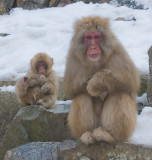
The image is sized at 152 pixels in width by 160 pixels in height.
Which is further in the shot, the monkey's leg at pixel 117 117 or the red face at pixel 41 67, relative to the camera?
the red face at pixel 41 67

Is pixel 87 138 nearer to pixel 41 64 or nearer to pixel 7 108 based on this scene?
pixel 41 64

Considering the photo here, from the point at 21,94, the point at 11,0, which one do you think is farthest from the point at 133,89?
the point at 11,0

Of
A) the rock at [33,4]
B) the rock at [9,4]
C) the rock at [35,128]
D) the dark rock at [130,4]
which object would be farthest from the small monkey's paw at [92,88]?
the rock at [9,4]

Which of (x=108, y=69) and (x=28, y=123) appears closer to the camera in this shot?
(x=108, y=69)

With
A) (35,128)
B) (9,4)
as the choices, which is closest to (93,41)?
(35,128)

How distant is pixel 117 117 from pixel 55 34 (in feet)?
18.7

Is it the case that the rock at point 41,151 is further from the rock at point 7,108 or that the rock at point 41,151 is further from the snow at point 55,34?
the snow at point 55,34

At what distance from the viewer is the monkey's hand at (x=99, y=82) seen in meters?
3.11

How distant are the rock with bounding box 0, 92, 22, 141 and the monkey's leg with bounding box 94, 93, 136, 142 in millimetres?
2375

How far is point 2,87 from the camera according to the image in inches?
236

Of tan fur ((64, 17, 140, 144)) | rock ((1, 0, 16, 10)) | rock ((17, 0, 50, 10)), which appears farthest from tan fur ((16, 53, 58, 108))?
rock ((1, 0, 16, 10))

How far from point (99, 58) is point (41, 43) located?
527cm

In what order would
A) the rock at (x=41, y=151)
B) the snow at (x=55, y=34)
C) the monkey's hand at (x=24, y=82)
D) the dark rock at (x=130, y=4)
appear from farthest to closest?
the dark rock at (x=130, y=4) → the snow at (x=55, y=34) → the monkey's hand at (x=24, y=82) → the rock at (x=41, y=151)

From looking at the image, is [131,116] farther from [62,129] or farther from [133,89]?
[62,129]
